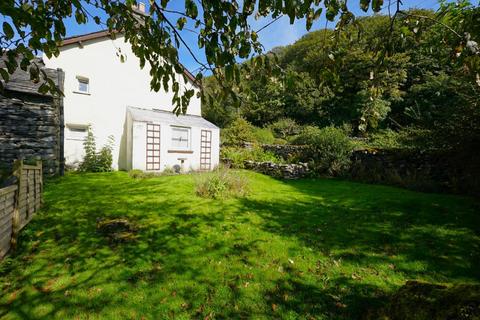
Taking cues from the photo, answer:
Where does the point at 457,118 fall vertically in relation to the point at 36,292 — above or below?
above

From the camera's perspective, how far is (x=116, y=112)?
1572 cm

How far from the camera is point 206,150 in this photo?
1756 cm

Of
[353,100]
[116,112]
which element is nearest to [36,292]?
[116,112]

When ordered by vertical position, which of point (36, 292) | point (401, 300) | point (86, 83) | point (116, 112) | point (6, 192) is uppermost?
point (86, 83)

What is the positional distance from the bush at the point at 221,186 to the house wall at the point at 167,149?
636 centimetres

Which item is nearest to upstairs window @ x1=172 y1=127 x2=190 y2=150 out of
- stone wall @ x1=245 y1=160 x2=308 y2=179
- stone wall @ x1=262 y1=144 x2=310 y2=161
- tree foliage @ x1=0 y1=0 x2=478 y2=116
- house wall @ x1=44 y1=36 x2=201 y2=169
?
house wall @ x1=44 y1=36 x2=201 y2=169

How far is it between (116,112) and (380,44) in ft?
52.8

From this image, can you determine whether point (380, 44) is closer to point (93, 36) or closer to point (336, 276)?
point (336, 276)

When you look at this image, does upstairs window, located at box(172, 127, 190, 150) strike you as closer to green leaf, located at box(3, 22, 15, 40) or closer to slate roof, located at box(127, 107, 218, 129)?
slate roof, located at box(127, 107, 218, 129)

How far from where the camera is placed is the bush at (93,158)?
1414 centimetres

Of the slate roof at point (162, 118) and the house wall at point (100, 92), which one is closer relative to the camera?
the house wall at point (100, 92)

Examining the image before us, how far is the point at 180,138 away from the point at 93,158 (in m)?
5.03

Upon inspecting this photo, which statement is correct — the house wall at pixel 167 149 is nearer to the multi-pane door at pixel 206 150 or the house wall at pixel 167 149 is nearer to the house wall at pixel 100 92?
the multi-pane door at pixel 206 150

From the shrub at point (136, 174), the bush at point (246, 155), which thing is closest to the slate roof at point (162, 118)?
the bush at point (246, 155)
